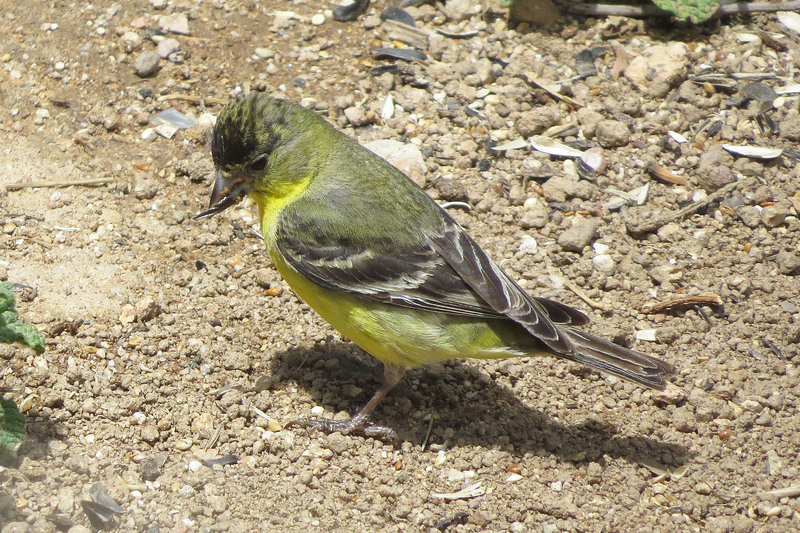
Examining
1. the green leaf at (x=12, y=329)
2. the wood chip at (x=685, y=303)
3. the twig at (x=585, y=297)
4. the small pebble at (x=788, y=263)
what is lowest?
the twig at (x=585, y=297)

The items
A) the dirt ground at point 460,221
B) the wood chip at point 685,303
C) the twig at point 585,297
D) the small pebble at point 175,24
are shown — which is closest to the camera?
the dirt ground at point 460,221

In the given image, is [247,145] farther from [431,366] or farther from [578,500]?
[578,500]

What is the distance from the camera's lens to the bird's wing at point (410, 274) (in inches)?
181

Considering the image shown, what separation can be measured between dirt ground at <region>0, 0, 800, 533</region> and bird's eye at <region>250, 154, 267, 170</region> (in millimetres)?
926

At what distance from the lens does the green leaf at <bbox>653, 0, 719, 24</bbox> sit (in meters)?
6.87

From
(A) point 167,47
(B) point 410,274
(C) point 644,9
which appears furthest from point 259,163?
(C) point 644,9

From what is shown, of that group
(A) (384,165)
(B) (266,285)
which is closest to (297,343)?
(B) (266,285)

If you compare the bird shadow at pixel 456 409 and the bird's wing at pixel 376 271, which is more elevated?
the bird's wing at pixel 376 271

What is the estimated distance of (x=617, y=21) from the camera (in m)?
7.41

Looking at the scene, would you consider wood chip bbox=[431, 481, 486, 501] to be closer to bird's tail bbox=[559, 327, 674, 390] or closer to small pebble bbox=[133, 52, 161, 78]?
bird's tail bbox=[559, 327, 674, 390]

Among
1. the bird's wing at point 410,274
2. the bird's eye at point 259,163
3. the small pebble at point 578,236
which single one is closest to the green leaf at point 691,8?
the small pebble at point 578,236

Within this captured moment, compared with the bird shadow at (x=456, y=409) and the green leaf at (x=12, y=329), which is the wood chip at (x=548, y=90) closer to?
the bird shadow at (x=456, y=409)

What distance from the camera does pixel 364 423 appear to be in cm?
496

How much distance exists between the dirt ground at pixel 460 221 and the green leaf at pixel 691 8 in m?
0.34
